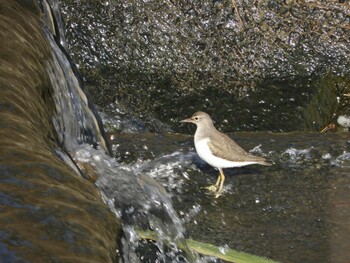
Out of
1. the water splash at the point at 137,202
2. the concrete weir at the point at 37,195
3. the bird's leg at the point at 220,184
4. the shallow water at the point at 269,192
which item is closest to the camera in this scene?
the concrete weir at the point at 37,195

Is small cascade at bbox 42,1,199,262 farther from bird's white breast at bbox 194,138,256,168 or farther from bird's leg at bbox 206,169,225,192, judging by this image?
bird's white breast at bbox 194,138,256,168

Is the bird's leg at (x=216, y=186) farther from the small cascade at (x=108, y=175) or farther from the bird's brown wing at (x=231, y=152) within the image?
the small cascade at (x=108, y=175)

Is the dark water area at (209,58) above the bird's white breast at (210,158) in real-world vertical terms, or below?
above

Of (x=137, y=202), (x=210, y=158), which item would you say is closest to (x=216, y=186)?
(x=210, y=158)

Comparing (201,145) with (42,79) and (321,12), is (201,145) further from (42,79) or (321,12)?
(321,12)

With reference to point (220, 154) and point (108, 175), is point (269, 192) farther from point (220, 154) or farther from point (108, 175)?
point (108, 175)

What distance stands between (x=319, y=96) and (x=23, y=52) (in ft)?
16.1

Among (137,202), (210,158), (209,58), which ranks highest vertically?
(209,58)

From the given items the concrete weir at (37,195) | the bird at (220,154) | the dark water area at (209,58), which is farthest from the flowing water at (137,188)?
the dark water area at (209,58)

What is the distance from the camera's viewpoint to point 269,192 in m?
7.62

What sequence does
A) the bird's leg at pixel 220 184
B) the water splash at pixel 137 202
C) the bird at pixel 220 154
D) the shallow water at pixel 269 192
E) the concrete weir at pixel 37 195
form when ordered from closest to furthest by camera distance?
the concrete weir at pixel 37 195, the water splash at pixel 137 202, the shallow water at pixel 269 192, the bird's leg at pixel 220 184, the bird at pixel 220 154

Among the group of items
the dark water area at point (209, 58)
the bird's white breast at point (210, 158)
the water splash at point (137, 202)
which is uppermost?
the dark water area at point (209, 58)

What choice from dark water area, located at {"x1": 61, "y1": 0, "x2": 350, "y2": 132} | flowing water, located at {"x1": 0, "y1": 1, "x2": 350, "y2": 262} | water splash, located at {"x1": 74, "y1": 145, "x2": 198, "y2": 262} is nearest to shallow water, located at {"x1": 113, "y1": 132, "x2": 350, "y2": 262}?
flowing water, located at {"x1": 0, "y1": 1, "x2": 350, "y2": 262}

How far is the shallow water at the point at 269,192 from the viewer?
6.84 metres
